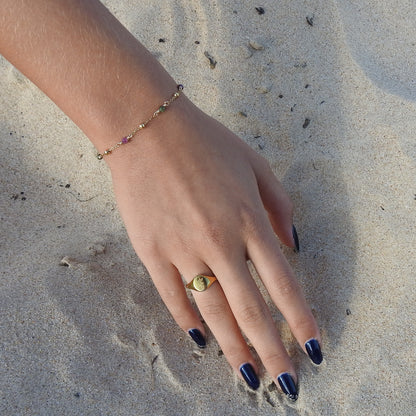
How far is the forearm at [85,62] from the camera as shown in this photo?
4.47 feet

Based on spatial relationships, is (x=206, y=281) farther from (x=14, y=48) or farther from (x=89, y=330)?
(x=14, y=48)

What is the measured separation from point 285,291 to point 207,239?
0.94 ft

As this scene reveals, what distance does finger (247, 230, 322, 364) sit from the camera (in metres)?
1.44

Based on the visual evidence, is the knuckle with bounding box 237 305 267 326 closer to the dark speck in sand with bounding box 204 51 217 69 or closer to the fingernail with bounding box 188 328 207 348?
the fingernail with bounding box 188 328 207 348

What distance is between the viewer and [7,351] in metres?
1.42

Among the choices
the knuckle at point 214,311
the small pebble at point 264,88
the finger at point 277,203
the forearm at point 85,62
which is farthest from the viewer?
the small pebble at point 264,88

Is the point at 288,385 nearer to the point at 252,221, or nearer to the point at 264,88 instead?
the point at 252,221

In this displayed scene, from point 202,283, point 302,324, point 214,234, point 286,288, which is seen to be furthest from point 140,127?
point 302,324

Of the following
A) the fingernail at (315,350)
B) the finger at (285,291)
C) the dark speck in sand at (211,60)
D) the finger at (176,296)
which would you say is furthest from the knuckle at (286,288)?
the dark speck in sand at (211,60)

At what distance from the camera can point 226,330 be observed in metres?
1.46

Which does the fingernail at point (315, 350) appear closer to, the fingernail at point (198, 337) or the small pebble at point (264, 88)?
the fingernail at point (198, 337)

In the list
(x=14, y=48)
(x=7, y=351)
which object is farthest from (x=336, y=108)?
(x=7, y=351)

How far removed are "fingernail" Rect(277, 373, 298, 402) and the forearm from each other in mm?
875

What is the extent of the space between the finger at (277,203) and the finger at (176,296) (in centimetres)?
39
